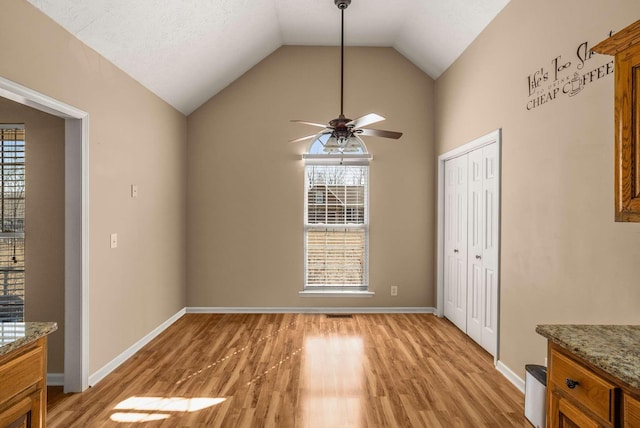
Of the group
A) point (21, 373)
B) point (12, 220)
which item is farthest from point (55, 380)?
point (21, 373)

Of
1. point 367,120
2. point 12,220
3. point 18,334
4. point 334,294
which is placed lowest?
point 334,294

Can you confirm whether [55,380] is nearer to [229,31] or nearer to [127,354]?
[127,354]

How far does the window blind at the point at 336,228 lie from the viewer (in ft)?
17.4

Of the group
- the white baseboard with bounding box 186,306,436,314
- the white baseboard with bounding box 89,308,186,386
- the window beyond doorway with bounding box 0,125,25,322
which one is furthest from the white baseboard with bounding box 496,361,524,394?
the window beyond doorway with bounding box 0,125,25,322

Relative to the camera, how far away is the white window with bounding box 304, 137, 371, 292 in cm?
530

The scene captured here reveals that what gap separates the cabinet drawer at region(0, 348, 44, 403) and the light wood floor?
114 cm

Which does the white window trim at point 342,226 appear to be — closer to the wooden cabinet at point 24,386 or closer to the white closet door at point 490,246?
the white closet door at point 490,246

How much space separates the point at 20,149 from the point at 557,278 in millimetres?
4365

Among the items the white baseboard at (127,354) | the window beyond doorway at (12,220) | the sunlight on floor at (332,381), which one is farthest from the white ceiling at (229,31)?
the sunlight on floor at (332,381)

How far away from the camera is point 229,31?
3975mm

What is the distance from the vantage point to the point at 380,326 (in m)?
4.65

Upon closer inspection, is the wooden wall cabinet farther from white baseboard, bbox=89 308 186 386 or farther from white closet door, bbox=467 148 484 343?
white baseboard, bbox=89 308 186 386

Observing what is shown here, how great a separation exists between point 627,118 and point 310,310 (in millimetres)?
4299

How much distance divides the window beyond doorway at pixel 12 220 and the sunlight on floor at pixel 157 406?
137cm
